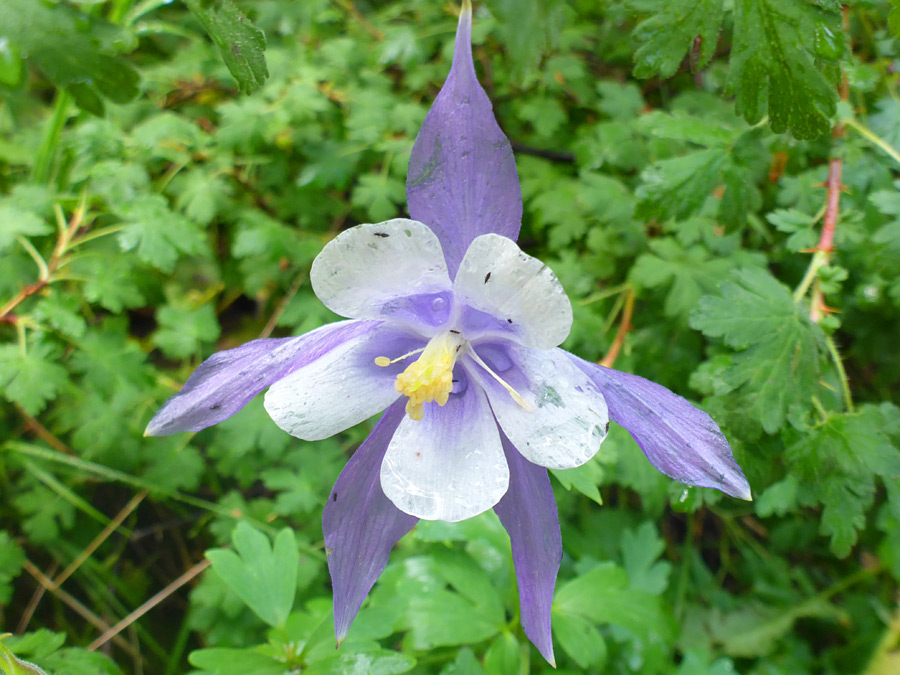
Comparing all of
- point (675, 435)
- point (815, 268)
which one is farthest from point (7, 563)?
point (815, 268)

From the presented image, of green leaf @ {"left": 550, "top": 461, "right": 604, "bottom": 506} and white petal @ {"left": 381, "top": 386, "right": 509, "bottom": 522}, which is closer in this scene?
white petal @ {"left": 381, "top": 386, "right": 509, "bottom": 522}

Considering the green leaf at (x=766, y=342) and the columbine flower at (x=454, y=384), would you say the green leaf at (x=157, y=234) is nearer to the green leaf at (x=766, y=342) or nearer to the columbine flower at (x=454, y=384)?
the columbine flower at (x=454, y=384)

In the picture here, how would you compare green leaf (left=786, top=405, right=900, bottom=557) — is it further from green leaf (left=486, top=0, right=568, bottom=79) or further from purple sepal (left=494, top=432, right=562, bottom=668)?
green leaf (left=486, top=0, right=568, bottom=79)

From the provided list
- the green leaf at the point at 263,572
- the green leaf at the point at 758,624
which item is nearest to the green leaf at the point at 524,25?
the green leaf at the point at 263,572

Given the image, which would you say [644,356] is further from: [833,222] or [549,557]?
[549,557]

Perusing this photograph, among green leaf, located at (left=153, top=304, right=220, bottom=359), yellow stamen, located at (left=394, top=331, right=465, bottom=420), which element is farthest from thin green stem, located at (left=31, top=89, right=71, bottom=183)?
yellow stamen, located at (left=394, top=331, right=465, bottom=420)

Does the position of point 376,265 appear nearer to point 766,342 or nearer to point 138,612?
point 766,342
